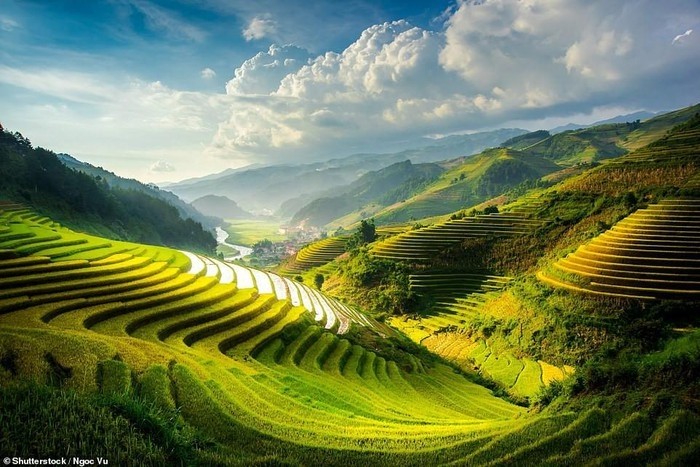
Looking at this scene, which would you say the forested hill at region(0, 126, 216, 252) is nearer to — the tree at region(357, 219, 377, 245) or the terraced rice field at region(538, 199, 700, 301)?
the tree at region(357, 219, 377, 245)

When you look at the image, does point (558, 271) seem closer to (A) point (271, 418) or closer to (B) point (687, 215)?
(B) point (687, 215)

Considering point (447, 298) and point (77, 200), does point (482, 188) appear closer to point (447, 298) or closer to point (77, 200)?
point (447, 298)

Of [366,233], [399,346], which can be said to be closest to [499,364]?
[399,346]

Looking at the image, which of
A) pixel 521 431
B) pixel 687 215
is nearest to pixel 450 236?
pixel 687 215

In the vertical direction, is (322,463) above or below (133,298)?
below

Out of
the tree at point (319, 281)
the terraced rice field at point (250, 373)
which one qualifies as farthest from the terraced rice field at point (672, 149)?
the tree at point (319, 281)

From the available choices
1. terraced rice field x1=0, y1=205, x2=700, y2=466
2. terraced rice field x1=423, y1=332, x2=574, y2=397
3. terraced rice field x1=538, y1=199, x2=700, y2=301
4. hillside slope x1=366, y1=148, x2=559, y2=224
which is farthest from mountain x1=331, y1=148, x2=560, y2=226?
terraced rice field x1=0, y1=205, x2=700, y2=466

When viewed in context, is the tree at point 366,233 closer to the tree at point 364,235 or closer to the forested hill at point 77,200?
the tree at point 364,235

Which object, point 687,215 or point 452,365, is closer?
point 452,365
